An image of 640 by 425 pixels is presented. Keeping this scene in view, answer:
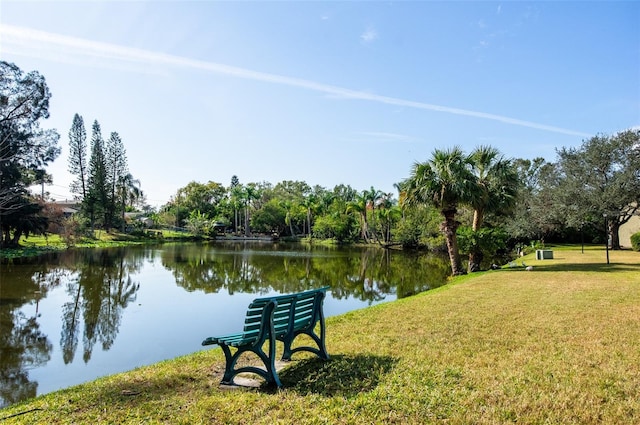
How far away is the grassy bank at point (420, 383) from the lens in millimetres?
3678

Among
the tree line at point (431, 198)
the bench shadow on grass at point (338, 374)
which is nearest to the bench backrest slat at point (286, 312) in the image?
the bench shadow on grass at point (338, 374)

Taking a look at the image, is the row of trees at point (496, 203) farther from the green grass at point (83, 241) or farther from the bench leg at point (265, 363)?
the bench leg at point (265, 363)

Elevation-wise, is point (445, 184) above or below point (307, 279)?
above

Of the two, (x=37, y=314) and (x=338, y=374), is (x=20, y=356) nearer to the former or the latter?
(x=37, y=314)

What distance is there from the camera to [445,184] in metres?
17.7

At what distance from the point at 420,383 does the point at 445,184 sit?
1430 centimetres

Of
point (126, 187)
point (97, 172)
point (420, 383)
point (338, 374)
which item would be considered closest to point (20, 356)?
point (338, 374)

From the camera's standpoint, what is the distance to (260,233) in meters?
77.6

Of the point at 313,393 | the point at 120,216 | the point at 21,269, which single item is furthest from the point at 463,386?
the point at 120,216

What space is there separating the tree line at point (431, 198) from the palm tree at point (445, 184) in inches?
1.7

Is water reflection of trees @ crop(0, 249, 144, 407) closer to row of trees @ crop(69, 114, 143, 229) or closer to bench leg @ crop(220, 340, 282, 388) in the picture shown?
bench leg @ crop(220, 340, 282, 388)

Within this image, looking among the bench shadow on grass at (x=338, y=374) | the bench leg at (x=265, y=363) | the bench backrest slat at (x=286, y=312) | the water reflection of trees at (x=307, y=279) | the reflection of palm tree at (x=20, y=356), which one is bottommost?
the water reflection of trees at (x=307, y=279)

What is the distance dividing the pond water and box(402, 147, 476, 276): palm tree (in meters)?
3.14

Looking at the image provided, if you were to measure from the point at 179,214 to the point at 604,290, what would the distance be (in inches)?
2986
